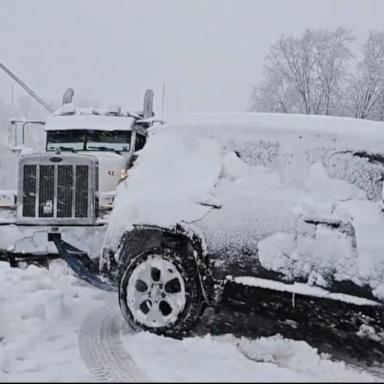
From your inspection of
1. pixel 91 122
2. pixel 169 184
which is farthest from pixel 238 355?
pixel 91 122

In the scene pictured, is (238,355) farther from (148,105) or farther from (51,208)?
(148,105)

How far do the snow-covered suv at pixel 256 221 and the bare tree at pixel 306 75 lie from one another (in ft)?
127

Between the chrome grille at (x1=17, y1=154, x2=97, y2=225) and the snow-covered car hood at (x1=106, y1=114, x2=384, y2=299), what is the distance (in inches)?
57.5

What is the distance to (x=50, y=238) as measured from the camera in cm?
662

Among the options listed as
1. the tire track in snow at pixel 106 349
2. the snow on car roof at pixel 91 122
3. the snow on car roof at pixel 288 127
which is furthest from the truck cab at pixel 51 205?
the snow on car roof at pixel 91 122

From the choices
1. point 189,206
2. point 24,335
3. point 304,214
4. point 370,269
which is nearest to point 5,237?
point 24,335

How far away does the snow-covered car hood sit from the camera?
4605mm

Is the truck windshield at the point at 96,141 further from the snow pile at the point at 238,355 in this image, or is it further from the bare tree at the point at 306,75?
the bare tree at the point at 306,75

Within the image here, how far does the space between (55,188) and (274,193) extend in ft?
10.2

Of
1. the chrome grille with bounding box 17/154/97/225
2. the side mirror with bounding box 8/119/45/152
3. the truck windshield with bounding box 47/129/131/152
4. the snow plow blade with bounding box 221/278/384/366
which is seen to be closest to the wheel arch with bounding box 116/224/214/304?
the snow plow blade with bounding box 221/278/384/366

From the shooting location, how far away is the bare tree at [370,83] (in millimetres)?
40969

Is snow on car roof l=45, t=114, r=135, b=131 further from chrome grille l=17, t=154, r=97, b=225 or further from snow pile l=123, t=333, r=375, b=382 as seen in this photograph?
snow pile l=123, t=333, r=375, b=382

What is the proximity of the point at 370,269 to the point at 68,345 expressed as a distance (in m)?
2.62

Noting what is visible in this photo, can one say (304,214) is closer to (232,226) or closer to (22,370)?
(232,226)
